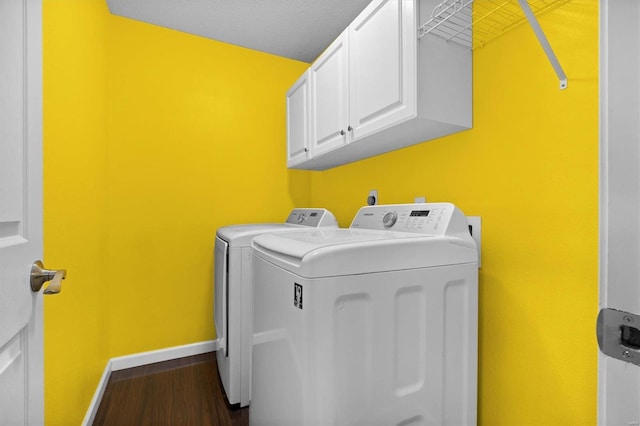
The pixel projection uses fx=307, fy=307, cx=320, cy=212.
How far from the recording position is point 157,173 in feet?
7.36

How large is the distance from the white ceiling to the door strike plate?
208 centimetres

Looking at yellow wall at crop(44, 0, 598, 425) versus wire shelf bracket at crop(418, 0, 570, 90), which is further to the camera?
wire shelf bracket at crop(418, 0, 570, 90)

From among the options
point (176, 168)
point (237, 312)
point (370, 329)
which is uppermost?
point (176, 168)

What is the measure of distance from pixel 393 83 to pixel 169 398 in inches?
82.4

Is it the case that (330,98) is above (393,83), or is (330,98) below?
above

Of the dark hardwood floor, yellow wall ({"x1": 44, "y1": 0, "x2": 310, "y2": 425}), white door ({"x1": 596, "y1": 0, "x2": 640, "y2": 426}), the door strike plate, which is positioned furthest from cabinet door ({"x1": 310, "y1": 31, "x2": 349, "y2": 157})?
the dark hardwood floor

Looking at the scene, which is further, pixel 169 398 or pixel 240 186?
pixel 240 186

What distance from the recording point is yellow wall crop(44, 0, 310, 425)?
1.55m

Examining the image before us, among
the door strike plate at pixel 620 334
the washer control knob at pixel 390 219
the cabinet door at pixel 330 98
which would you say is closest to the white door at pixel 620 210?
the door strike plate at pixel 620 334

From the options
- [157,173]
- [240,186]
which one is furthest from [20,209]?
[240,186]

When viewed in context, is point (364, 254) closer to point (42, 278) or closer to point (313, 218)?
point (42, 278)

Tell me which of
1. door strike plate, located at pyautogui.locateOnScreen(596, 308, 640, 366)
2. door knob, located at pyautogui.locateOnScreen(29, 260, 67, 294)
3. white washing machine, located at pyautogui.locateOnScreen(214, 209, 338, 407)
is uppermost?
door knob, located at pyautogui.locateOnScreen(29, 260, 67, 294)

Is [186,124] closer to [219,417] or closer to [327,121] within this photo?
[327,121]

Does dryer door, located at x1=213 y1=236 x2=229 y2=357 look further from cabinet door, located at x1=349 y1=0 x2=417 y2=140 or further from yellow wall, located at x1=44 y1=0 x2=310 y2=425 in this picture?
cabinet door, located at x1=349 y1=0 x2=417 y2=140
